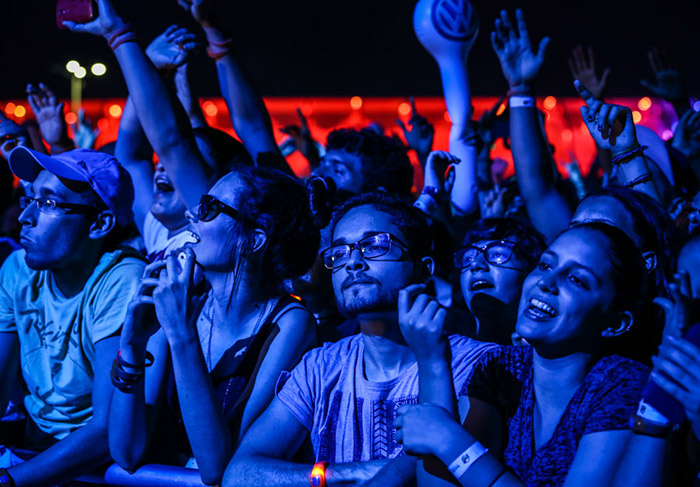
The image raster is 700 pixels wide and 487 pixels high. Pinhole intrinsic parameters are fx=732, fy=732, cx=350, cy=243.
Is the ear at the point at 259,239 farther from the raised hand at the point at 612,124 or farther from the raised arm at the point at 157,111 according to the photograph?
the raised hand at the point at 612,124

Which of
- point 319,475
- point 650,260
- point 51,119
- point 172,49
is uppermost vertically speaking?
point 172,49

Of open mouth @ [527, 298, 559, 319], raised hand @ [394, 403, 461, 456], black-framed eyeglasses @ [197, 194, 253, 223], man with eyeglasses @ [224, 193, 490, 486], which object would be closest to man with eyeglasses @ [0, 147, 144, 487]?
black-framed eyeglasses @ [197, 194, 253, 223]

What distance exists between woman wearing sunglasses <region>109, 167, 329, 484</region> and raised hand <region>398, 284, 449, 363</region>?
78 centimetres

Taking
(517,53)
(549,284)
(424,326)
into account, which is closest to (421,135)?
(517,53)

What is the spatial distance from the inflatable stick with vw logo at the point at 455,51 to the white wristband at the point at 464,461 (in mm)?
2489

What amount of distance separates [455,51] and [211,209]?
6.42ft

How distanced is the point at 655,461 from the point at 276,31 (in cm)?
863

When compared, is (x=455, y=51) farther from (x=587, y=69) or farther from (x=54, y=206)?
(x=54, y=206)

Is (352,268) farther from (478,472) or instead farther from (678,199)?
(678,199)

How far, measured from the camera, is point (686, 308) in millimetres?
1710

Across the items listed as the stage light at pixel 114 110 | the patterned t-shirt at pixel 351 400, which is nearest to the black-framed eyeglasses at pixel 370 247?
the patterned t-shirt at pixel 351 400

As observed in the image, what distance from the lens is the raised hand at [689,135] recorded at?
4.00m

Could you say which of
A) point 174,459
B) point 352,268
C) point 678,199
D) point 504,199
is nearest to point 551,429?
point 352,268

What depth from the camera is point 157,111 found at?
319 centimetres
